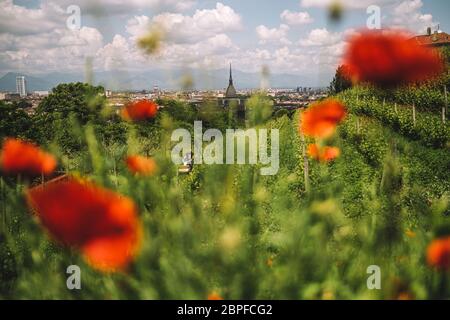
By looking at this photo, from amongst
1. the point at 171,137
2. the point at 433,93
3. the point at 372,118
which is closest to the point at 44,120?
the point at 372,118

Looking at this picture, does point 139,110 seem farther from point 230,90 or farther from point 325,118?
point 325,118

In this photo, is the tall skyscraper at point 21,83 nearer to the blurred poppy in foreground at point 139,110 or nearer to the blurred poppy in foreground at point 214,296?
the blurred poppy in foreground at point 139,110

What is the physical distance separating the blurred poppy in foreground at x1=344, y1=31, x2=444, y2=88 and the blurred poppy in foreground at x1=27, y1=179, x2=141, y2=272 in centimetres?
53

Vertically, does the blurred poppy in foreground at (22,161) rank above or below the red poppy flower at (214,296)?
above

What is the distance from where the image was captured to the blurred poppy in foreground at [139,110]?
4.00 ft

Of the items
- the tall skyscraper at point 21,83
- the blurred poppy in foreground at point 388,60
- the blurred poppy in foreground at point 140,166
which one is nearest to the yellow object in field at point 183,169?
the blurred poppy in foreground at point 140,166

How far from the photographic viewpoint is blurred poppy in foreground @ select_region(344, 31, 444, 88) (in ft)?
2.65

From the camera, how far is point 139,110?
124 cm

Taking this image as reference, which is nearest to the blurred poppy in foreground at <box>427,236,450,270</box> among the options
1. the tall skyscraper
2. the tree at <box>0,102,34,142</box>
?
the tall skyscraper

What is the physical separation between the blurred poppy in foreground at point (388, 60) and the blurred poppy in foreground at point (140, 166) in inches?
21.3

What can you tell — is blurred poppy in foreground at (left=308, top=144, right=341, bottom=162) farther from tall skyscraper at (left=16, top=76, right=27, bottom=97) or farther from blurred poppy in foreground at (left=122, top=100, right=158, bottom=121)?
tall skyscraper at (left=16, top=76, right=27, bottom=97)

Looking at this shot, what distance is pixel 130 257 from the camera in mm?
783
